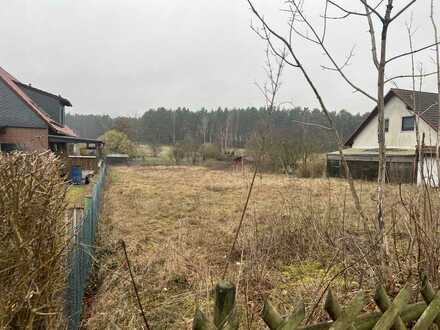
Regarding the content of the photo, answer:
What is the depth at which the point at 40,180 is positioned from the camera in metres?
2.54

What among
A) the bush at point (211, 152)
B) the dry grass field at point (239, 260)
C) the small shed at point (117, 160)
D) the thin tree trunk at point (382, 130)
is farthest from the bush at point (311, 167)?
the small shed at point (117, 160)

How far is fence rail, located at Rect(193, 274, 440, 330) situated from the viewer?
1298mm

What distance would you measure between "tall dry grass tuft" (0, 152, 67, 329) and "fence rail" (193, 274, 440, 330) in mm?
1470

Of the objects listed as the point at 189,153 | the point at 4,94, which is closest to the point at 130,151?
the point at 189,153

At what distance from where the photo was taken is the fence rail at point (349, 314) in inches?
51.1

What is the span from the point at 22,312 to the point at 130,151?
54.7m

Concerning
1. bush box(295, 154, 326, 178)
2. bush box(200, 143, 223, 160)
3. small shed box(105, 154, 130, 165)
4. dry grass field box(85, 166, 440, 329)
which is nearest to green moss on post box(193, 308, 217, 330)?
dry grass field box(85, 166, 440, 329)

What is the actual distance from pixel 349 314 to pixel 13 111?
24.1 m

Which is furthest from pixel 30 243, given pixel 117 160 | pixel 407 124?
pixel 117 160

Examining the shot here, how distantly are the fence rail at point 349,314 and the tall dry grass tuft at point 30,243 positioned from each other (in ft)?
4.82

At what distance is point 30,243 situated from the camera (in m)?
2.39

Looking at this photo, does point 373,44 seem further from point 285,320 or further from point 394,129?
point 394,129

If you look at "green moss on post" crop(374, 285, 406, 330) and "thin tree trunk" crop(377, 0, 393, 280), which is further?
"thin tree trunk" crop(377, 0, 393, 280)

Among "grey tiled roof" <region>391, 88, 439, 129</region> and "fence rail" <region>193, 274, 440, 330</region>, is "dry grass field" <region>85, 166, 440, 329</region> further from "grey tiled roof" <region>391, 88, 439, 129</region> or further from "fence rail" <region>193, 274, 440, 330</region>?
"grey tiled roof" <region>391, 88, 439, 129</region>
